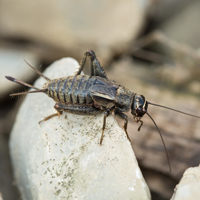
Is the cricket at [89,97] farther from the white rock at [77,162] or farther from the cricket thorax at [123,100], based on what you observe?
the white rock at [77,162]

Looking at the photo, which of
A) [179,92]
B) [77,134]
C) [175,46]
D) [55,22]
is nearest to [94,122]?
[77,134]

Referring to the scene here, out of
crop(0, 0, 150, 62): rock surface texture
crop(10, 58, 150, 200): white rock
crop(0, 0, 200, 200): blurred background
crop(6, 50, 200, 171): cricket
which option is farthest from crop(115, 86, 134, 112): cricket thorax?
crop(0, 0, 150, 62): rock surface texture

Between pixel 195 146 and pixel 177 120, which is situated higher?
pixel 177 120

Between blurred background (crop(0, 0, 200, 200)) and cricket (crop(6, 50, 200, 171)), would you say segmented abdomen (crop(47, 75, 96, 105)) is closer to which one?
cricket (crop(6, 50, 200, 171))

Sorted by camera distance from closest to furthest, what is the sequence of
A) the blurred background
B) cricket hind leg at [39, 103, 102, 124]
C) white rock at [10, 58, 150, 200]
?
white rock at [10, 58, 150, 200] < cricket hind leg at [39, 103, 102, 124] < the blurred background

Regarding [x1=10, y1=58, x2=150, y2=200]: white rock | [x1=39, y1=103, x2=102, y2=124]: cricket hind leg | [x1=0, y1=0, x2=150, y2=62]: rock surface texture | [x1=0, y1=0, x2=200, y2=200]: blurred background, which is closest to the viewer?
[x1=10, y1=58, x2=150, y2=200]: white rock

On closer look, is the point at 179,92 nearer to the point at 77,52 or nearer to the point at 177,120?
the point at 177,120
